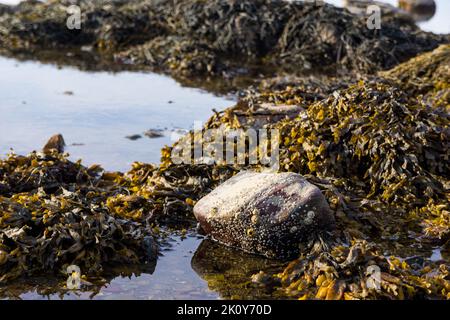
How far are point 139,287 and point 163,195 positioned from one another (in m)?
1.41

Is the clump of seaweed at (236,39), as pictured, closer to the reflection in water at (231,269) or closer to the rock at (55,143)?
the rock at (55,143)

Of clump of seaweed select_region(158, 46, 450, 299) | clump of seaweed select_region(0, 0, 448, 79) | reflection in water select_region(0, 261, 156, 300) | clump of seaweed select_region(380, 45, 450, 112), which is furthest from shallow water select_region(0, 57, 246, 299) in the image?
clump of seaweed select_region(380, 45, 450, 112)

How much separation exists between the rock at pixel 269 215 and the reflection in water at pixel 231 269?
3.2 inches

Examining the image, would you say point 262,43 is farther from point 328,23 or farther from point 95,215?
point 95,215

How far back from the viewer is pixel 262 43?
13.3 m

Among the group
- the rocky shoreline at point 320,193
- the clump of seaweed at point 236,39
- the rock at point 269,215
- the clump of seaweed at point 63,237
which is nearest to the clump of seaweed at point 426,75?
the rocky shoreline at point 320,193

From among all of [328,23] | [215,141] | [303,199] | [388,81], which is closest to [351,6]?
[328,23]

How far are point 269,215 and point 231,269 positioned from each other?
0.45m

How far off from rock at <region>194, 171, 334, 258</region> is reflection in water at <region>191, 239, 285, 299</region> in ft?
0.26

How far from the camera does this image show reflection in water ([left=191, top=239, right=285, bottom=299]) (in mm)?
3932

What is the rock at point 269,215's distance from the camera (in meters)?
4.40

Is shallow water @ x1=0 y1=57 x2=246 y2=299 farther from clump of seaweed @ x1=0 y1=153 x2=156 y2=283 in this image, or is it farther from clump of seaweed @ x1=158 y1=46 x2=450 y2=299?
clump of seaweed @ x1=158 y1=46 x2=450 y2=299

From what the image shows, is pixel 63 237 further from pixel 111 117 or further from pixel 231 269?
pixel 111 117

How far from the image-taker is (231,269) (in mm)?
4262
